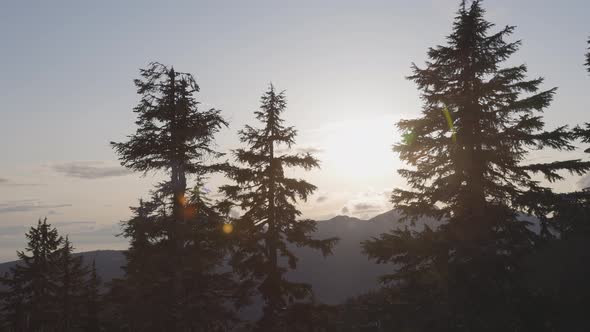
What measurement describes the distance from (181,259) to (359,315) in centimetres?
2338

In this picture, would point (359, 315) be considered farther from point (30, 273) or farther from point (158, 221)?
point (30, 273)

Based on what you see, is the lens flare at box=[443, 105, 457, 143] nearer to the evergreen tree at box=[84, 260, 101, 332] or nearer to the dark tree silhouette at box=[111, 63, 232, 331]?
the dark tree silhouette at box=[111, 63, 232, 331]

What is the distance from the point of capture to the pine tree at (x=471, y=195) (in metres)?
14.6

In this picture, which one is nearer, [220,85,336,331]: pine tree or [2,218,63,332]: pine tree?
[220,85,336,331]: pine tree

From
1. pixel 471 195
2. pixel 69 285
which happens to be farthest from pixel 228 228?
pixel 69 285

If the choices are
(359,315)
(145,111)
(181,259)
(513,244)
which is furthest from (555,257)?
(145,111)

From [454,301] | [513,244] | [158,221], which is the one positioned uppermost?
[158,221]

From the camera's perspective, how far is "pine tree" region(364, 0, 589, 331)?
14570 millimetres

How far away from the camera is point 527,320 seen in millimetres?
14477

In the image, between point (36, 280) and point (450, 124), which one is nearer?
point (450, 124)

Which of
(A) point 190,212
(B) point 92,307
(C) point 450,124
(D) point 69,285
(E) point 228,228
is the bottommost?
(B) point 92,307

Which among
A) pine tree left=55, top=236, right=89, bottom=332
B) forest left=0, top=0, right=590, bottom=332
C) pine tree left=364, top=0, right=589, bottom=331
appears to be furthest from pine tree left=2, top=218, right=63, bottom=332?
pine tree left=364, top=0, right=589, bottom=331

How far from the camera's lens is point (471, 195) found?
1662cm

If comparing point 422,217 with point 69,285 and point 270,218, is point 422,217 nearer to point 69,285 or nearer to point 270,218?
point 270,218
